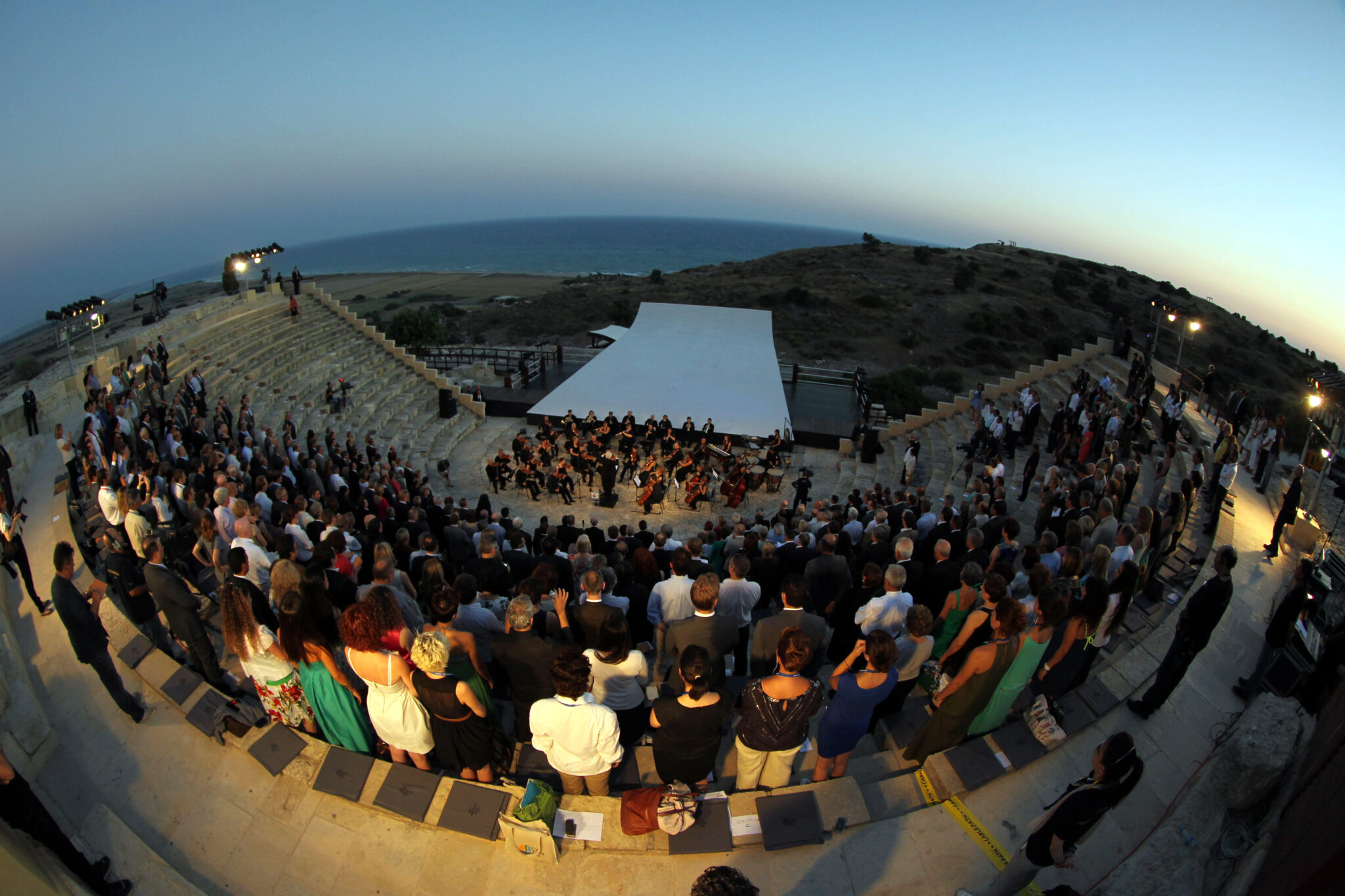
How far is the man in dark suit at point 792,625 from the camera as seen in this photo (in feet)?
15.0

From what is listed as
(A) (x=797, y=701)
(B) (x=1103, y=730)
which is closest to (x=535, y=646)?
(A) (x=797, y=701)

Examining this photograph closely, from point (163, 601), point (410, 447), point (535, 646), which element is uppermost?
point (535, 646)

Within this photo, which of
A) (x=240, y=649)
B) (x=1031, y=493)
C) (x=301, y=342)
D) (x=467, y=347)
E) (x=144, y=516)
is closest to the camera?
(x=240, y=649)

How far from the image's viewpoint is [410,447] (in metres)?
16.0

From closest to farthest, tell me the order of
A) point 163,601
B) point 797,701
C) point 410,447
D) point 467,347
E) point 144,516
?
point 797,701
point 163,601
point 144,516
point 410,447
point 467,347

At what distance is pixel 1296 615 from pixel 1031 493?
7.43 metres

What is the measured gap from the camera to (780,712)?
3.69 metres

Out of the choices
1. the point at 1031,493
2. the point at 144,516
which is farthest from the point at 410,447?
the point at 1031,493

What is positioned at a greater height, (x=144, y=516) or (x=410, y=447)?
(x=144, y=516)

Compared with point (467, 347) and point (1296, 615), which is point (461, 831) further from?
point (467, 347)

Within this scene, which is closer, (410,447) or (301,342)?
(410,447)

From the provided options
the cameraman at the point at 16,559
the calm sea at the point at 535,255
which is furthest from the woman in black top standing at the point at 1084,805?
the calm sea at the point at 535,255

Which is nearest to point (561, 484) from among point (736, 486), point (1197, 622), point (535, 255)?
point (736, 486)

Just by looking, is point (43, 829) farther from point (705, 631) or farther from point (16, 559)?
point (16, 559)
